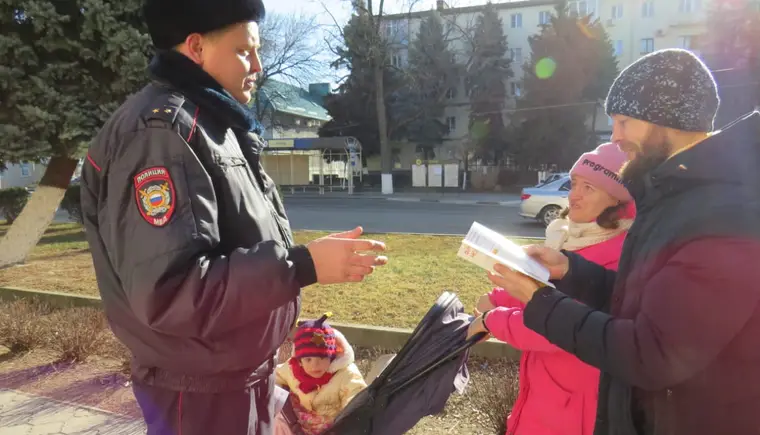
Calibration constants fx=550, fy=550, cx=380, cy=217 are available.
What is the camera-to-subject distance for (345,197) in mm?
28672

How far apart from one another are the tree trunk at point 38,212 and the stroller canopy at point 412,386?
258 inches

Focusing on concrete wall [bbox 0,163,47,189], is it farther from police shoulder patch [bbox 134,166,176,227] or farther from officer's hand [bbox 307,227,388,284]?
officer's hand [bbox 307,227,388,284]

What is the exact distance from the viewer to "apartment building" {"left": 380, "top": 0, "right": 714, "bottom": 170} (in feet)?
128

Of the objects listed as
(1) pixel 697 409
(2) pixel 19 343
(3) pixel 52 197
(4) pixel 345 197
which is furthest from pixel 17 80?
(4) pixel 345 197

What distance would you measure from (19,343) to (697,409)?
5.27 metres

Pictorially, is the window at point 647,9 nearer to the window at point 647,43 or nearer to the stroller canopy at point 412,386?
the window at point 647,43

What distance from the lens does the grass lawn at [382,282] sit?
5652mm

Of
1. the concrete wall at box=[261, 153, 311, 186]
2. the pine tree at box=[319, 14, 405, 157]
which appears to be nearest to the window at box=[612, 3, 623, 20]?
the pine tree at box=[319, 14, 405, 157]

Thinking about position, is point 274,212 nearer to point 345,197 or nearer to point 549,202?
point 549,202

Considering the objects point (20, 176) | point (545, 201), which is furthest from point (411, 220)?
point (20, 176)

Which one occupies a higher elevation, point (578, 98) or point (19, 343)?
point (578, 98)

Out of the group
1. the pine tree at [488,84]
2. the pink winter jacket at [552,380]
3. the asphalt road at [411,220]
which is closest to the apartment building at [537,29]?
the pine tree at [488,84]

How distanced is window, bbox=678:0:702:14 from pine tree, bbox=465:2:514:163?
13393 millimetres

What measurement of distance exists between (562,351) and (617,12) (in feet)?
149
